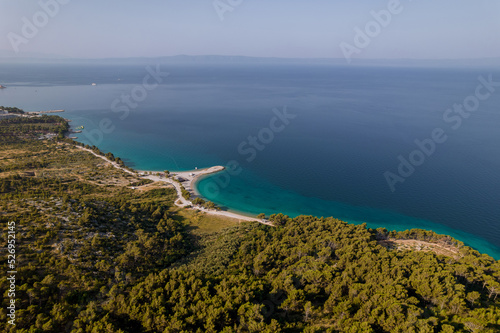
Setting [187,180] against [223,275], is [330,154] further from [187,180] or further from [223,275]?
[223,275]

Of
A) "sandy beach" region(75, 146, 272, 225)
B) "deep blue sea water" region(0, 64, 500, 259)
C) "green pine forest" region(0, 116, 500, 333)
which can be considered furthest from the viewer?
"deep blue sea water" region(0, 64, 500, 259)

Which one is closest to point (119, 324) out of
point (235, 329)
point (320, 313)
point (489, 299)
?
point (235, 329)

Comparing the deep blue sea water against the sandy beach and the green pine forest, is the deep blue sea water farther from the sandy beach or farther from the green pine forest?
the green pine forest

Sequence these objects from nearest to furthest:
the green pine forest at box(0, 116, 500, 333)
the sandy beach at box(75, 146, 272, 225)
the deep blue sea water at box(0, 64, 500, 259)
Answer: the green pine forest at box(0, 116, 500, 333), the sandy beach at box(75, 146, 272, 225), the deep blue sea water at box(0, 64, 500, 259)

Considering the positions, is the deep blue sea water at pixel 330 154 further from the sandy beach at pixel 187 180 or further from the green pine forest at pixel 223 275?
the green pine forest at pixel 223 275

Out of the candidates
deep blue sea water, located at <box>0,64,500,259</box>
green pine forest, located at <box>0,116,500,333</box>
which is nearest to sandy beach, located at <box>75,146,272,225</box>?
green pine forest, located at <box>0,116,500,333</box>

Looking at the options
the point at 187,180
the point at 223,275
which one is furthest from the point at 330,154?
the point at 223,275

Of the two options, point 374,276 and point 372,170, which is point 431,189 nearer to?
point 372,170

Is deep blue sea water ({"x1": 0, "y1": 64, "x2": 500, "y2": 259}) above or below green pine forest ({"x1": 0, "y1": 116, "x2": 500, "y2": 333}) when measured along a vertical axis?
above
